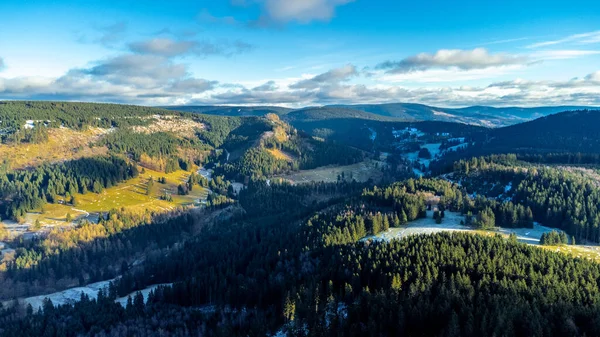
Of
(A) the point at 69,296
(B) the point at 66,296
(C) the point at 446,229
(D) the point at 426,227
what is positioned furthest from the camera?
(B) the point at 66,296

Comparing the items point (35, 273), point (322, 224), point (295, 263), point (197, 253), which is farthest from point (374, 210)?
point (35, 273)

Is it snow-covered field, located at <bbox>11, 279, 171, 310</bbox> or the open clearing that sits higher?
the open clearing

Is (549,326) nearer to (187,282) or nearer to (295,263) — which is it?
(295,263)

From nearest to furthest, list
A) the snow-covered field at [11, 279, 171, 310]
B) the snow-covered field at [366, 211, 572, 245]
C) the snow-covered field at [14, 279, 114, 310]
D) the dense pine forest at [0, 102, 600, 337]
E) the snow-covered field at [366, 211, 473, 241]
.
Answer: the dense pine forest at [0, 102, 600, 337], the snow-covered field at [366, 211, 572, 245], the snow-covered field at [366, 211, 473, 241], the snow-covered field at [11, 279, 171, 310], the snow-covered field at [14, 279, 114, 310]

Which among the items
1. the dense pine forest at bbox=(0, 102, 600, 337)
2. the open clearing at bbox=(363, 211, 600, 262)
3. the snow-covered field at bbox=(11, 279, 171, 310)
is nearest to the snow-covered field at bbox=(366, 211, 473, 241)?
the open clearing at bbox=(363, 211, 600, 262)

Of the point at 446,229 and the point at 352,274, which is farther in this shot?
the point at 446,229

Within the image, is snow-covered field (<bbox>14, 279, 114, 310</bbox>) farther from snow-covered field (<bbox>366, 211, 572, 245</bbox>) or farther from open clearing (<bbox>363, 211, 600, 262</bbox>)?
snow-covered field (<bbox>366, 211, 572, 245</bbox>)

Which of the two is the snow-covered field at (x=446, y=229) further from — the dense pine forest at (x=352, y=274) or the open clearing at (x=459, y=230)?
the dense pine forest at (x=352, y=274)

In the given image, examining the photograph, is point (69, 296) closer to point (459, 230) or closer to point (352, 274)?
point (352, 274)

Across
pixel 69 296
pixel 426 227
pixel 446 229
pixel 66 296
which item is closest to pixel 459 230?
pixel 446 229
